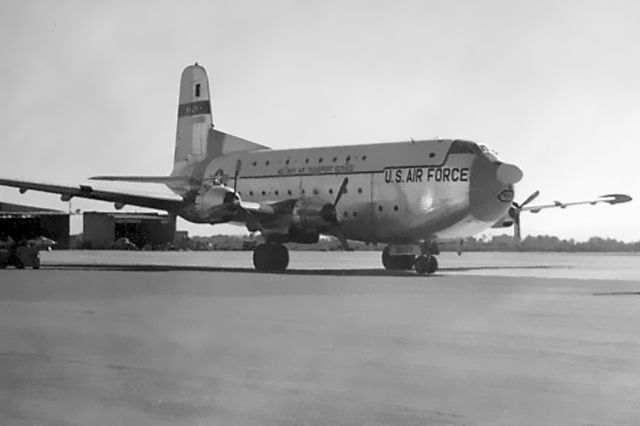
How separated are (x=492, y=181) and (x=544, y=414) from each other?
79.3ft

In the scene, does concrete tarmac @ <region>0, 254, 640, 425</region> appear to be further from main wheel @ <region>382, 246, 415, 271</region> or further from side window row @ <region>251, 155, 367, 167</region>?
main wheel @ <region>382, 246, 415, 271</region>

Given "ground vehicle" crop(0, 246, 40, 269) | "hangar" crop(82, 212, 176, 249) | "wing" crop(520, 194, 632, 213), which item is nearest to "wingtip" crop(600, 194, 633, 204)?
"wing" crop(520, 194, 632, 213)

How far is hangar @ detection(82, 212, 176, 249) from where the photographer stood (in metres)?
72.7

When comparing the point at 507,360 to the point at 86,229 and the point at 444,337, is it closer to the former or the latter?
the point at 444,337

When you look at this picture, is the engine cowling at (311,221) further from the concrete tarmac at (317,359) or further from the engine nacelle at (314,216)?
the concrete tarmac at (317,359)

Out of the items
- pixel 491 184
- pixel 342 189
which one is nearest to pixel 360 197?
pixel 342 189

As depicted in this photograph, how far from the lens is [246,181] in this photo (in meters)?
37.4

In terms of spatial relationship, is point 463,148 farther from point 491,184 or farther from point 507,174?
point 507,174

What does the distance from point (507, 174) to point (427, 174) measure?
271 centimetres

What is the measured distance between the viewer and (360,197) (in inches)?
1309

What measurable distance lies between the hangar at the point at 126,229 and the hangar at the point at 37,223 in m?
1.83

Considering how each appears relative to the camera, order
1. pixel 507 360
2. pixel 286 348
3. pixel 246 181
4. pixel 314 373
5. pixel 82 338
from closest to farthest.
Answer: pixel 314 373, pixel 507 360, pixel 286 348, pixel 82 338, pixel 246 181

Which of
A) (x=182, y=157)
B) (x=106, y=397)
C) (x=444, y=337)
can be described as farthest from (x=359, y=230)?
(x=106, y=397)

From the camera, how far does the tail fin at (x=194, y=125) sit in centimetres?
4203
